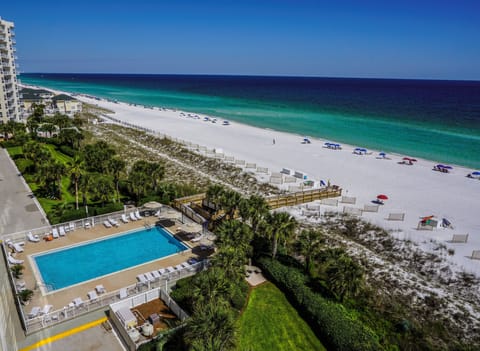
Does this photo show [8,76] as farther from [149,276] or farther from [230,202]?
[149,276]

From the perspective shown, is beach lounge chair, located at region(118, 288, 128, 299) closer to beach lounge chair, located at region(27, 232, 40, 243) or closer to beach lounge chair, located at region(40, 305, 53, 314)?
beach lounge chair, located at region(40, 305, 53, 314)

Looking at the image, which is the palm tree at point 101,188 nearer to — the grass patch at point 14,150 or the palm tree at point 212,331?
the palm tree at point 212,331

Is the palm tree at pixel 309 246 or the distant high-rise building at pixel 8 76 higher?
A: the distant high-rise building at pixel 8 76

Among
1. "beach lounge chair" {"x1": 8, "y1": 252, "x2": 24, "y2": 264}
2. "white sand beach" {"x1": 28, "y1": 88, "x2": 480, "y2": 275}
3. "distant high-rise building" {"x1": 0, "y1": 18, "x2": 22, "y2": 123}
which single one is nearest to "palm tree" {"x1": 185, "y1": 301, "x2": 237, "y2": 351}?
"beach lounge chair" {"x1": 8, "y1": 252, "x2": 24, "y2": 264}

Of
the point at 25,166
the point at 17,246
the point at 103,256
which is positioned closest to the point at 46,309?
the point at 103,256

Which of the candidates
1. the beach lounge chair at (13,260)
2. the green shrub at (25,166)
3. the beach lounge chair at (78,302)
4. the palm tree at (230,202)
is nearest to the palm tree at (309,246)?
the palm tree at (230,202)

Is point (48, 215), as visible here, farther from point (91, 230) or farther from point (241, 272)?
point (241, 272)
